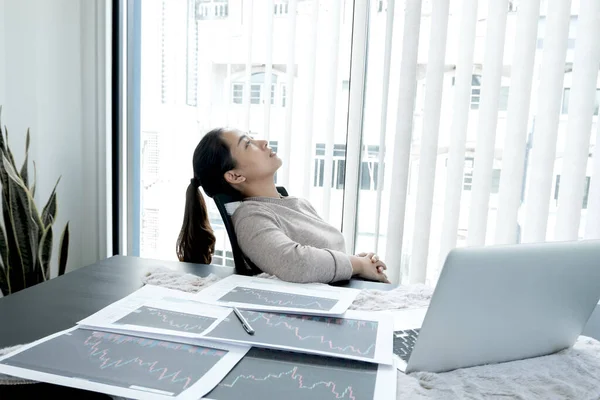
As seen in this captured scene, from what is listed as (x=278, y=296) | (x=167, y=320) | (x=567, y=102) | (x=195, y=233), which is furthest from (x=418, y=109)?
(x=167, y=320)

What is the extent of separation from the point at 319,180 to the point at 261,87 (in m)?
0.50

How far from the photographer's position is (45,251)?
6.20ft

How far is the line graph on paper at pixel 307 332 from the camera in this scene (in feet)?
2.37

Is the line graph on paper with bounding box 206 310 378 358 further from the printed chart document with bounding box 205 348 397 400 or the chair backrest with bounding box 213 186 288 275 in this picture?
the chair backrest with bounding box 213 186 288 275

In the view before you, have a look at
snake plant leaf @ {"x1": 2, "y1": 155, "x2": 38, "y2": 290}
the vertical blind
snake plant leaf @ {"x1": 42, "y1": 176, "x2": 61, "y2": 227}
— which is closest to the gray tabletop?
snake plant leaf @ {"x1": 2, "y1": 155, "x2": 38, "y2": 290}

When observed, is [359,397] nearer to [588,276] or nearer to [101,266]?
[588,276]

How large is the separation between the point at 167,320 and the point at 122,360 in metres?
0.15

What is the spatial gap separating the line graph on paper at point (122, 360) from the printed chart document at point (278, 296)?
0.67ft

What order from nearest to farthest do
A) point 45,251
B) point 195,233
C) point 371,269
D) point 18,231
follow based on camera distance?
1. point 371,269
2. point 195,233
3. point 18,231
4. point 45,251

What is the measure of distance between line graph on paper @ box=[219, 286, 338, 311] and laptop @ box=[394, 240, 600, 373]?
0.22 metres

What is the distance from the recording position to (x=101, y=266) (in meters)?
1.18

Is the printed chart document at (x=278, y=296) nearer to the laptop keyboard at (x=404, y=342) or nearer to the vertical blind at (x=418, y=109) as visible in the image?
the laptop keyboard at (x=404, y=342)

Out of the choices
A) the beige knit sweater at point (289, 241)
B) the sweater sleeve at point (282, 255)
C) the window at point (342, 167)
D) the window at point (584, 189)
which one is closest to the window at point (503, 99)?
the window at point (584, 189)

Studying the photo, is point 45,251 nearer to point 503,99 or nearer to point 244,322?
point 244,322
